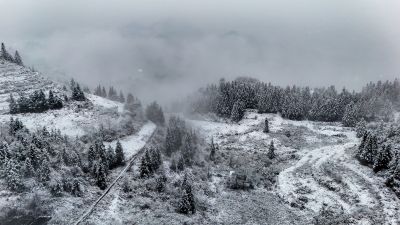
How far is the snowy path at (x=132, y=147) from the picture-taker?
95706mm

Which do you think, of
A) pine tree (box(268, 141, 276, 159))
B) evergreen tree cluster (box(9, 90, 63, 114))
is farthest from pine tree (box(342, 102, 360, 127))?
evergreen tree cluster (box(9, 90, 63, 114))

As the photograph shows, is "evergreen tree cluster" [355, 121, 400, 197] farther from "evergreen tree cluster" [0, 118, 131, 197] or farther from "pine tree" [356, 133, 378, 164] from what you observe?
"evergreen tree cluster" [0, 118, 131, 197]

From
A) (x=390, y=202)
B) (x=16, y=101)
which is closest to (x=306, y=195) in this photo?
(x=390, y=202)

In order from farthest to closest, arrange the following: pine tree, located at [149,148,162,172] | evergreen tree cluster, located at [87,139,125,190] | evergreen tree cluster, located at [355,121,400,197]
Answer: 1. pine tree, located at [149,148,162,172]
2. evergreen tree cluster, located at [355,121,400,197]
3. evergreen tree cluster, located at [87,139,125,190]

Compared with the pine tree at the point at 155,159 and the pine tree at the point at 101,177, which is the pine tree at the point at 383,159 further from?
the pine tree at the point at 101,177

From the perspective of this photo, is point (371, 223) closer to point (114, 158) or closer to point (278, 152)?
point (278, 152)

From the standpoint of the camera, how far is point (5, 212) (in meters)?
86.1

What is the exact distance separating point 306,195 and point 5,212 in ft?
250

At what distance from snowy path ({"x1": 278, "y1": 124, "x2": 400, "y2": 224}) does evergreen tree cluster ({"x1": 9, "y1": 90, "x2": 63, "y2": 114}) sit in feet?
270

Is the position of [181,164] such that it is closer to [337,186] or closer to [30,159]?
[30,159]

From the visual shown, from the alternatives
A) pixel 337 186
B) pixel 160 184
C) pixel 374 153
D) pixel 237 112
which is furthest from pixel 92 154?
pixel 237 112

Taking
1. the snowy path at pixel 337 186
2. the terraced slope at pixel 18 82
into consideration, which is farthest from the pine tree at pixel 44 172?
the snowy path at pixel 337 186

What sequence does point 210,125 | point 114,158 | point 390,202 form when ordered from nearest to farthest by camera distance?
point 390,202 < point 114,158 < point 210,125

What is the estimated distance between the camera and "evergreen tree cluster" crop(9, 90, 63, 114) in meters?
140
